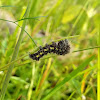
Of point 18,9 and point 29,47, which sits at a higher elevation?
point 18,9

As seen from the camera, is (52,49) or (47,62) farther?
(47,62)

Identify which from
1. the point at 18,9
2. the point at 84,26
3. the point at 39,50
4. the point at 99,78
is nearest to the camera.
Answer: the point at 39,50

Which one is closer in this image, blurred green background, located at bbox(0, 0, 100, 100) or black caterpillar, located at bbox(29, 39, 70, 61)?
black caterpillar, located at bbox(29, 39, 70, 61)

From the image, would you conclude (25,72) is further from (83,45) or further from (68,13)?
(83,45)

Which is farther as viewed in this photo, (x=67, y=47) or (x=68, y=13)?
(x=68, y=13)

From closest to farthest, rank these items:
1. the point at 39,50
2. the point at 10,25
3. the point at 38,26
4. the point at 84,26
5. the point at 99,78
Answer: the point at 39,50
the point at 99,78
the point at 38,26
the point at 10,25
the point at 84,26

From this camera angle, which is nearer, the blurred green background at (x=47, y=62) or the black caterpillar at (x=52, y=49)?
the black caterpillar at (x=52, y=49)

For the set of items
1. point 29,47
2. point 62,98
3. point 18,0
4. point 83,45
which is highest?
point 18,0

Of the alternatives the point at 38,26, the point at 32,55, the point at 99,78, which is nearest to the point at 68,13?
the point at 38,26
